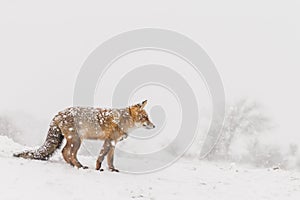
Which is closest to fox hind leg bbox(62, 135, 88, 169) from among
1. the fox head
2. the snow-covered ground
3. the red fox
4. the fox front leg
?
the red fox

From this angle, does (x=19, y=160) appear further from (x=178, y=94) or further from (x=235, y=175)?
(x=178, y=94)

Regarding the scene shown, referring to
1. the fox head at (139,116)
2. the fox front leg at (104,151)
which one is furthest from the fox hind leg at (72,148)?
the fox head at (139,116)

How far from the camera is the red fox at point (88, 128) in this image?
14648 mm

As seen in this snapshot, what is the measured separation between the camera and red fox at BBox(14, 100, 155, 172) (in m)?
14.6

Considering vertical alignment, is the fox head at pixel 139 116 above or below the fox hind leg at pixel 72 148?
above

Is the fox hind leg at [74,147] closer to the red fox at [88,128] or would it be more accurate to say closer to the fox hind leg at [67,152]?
the red fox at [88,128]

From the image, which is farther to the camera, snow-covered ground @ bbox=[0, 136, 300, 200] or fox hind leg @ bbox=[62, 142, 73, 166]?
fox hind leg @ bbox=[62, 142, 73, 166]

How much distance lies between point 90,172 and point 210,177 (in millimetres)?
5534

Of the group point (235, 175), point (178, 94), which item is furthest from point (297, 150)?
point (235, 175)

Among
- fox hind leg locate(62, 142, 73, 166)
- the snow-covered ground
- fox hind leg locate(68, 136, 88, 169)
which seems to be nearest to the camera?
the snow-covered ground

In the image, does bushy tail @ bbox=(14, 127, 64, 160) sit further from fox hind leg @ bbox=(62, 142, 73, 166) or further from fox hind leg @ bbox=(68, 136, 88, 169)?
fox hind leg @ bbox=(68, 136, 88, 169)

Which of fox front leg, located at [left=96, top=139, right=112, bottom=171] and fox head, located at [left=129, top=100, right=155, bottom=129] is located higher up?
fox head, located at [left=129, top=100, right=155, bottom=129]

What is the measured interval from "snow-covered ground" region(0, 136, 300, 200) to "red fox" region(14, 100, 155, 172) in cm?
54

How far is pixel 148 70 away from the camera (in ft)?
95.9
